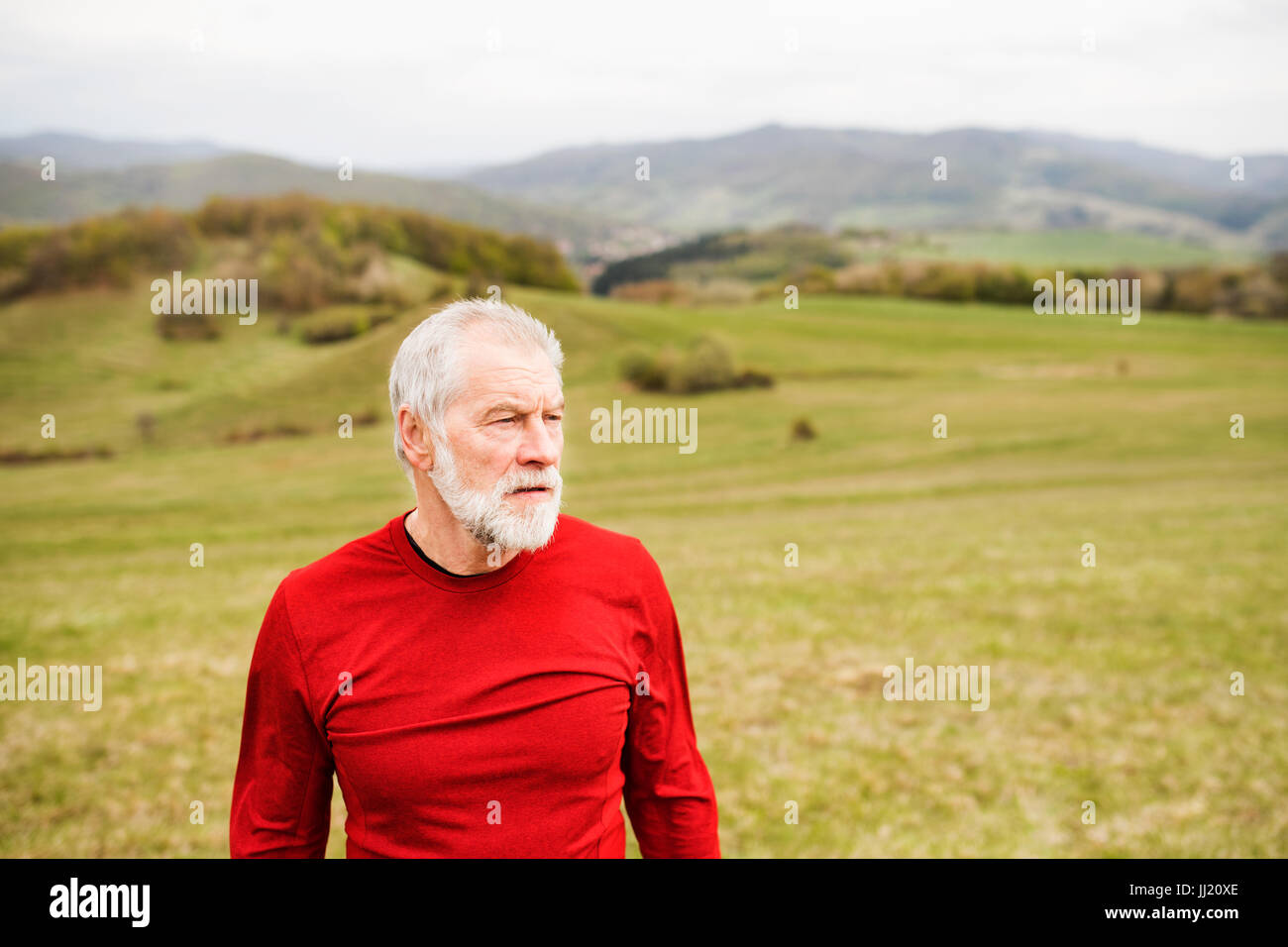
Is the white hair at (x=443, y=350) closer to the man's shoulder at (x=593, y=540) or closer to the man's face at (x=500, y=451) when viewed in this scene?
the man's face at (x=500, y=451)

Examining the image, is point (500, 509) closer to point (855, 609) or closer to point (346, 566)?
point (346, 566)

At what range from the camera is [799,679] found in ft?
31.2

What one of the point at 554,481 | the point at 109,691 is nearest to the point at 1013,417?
the point at 109,691

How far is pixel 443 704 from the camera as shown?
2.63 metres

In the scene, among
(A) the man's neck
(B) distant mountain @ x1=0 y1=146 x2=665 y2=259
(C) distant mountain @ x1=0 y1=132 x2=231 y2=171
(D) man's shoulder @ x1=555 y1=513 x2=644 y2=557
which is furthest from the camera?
(C) distant mountain @ x1=0 y1=132 x2=231 y2=171

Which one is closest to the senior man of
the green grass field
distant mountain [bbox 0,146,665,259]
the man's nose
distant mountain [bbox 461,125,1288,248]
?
the man's nose

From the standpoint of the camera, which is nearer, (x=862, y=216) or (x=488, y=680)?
(x=488, y=680)

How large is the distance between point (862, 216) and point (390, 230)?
3669 inches

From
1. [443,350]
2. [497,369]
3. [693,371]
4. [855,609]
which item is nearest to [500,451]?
[497,369]

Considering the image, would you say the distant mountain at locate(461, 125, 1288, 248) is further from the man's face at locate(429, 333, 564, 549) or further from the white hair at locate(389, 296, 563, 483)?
the man's face at locate(429, 333, 564, 549)

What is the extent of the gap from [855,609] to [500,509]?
32.8ft

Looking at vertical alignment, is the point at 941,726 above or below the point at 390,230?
below

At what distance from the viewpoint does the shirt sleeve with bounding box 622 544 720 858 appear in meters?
2.96

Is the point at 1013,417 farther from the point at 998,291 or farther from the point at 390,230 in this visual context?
the point at 390,230
